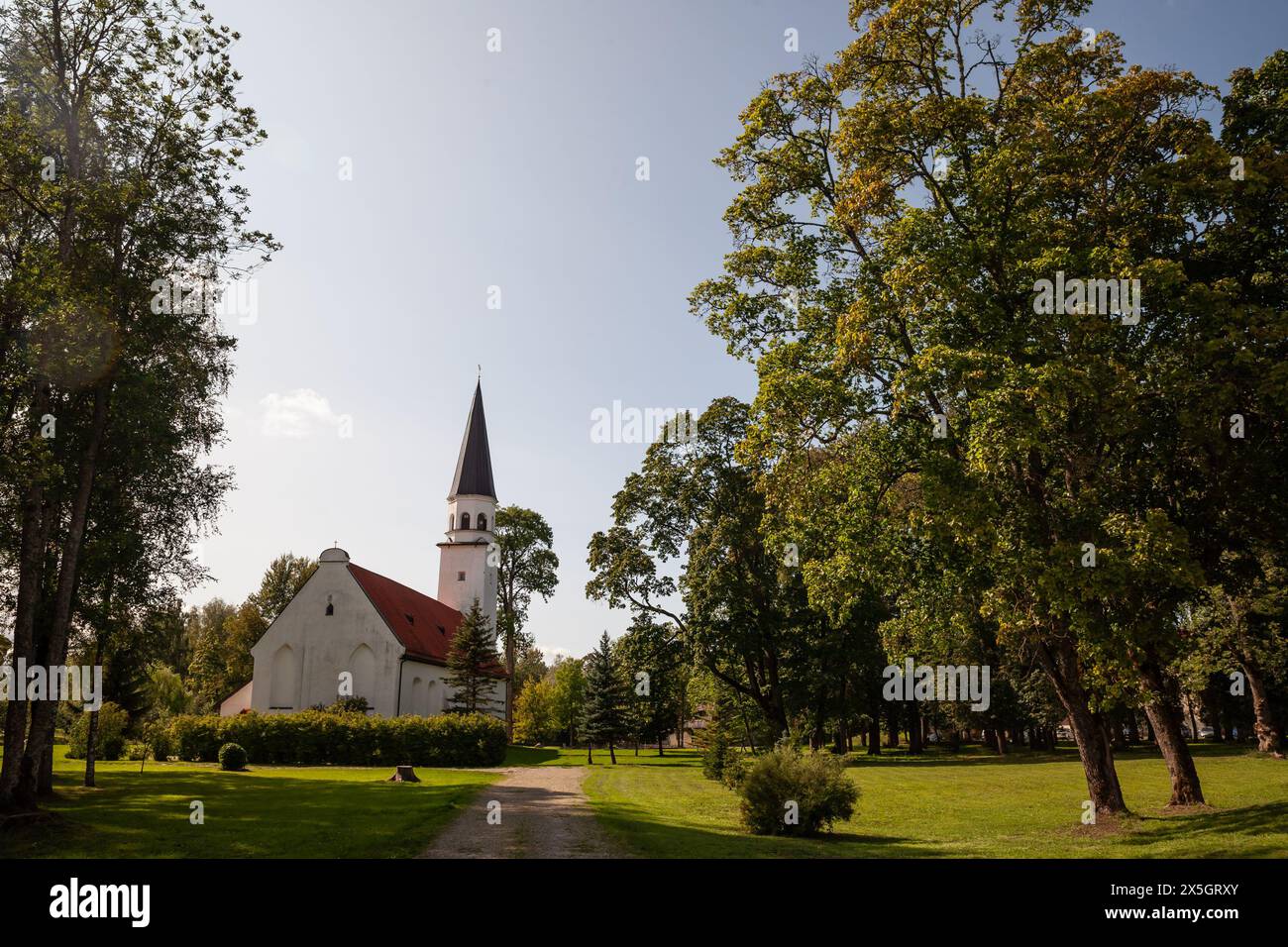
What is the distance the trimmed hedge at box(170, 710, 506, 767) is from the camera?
118 ft

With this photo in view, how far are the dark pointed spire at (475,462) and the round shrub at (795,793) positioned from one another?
154 feet

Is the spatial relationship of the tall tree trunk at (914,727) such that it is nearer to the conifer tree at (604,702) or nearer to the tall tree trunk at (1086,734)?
the conifer tree at (604,702)

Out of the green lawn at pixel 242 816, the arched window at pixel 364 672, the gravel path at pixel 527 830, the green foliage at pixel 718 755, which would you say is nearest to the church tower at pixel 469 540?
the arched window at pixel 364 672

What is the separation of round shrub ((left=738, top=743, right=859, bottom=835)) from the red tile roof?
34.5m

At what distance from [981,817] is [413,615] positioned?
40388mm

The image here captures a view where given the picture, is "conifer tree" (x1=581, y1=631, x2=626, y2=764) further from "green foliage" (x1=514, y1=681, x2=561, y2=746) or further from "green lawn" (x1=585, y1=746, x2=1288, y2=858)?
"green foliage" (x1=514, y1=681, x2=561, y2=746)

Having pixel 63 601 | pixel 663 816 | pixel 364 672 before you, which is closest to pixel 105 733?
pixel 364 672

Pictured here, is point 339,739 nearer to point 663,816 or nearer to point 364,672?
point 364,672

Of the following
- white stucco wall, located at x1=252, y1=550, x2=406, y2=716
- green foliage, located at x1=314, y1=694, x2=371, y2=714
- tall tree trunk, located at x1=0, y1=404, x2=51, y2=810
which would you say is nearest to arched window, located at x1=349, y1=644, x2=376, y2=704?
white stucco wall, located at x1=252, y1=550, x2=406, y2=716

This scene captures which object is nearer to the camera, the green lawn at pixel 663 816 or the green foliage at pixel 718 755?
the green lawn at pixel 663 816

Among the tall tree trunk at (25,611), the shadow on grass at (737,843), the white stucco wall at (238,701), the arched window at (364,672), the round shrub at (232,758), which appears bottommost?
the white stucco wall at (238,701)

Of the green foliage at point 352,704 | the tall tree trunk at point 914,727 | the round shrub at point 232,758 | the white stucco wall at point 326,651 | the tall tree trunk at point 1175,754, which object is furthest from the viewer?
the tall tree trunk at point 914,727

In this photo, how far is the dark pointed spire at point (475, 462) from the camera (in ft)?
197

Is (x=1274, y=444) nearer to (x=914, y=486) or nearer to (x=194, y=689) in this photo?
(x=914, y=486)
